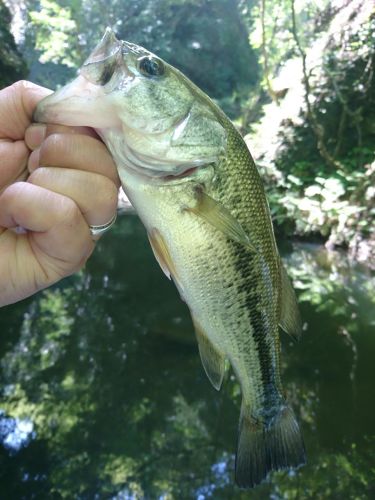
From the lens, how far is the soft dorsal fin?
205 cm

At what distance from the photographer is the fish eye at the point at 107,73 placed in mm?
1460

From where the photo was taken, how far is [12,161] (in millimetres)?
1551

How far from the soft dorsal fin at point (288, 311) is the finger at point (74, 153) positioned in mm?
974

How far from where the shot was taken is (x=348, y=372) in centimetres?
521

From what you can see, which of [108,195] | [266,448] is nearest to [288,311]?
[266,448]

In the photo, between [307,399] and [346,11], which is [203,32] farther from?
[307,399]

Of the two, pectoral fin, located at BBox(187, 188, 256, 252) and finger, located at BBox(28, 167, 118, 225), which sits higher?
finger, located at BBox(28, 167, 118, 225)

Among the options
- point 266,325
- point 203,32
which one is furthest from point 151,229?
point 203,32

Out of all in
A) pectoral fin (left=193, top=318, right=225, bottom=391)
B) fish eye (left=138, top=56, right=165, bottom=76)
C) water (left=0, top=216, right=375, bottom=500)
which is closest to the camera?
fish eye (left=138, top=56, right=165, bottom=76)

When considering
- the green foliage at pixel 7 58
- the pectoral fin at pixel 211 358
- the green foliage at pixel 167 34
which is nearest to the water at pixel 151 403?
the pectoral fin at pixel 211 358

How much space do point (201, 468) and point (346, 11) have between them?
13505 millimetres

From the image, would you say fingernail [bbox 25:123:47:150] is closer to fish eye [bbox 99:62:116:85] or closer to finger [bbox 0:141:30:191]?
finger [bbox 0:141:30:191]

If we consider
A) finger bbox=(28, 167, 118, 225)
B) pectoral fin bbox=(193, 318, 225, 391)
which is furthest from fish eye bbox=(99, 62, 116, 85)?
pectoral fin bbox=(193, 318, 225, 391)

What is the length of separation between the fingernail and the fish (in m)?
0.04
